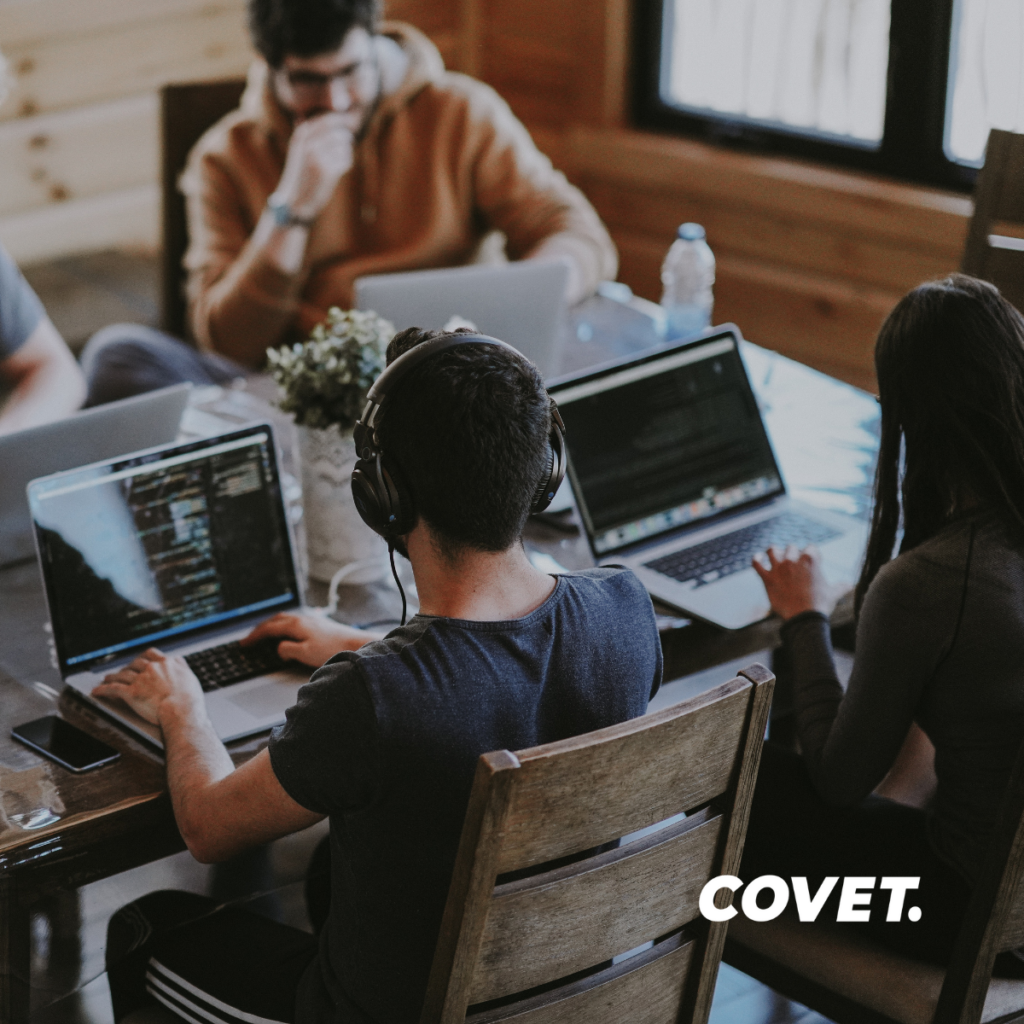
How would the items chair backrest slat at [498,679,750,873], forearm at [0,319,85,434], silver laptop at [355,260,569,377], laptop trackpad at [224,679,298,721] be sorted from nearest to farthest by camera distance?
chair backrest slat at [498,679,750,873] < laptop trackpad at [224,679,298,721] < silver laptop at [355,260,569,377] < forearm at [0,319,85,434]

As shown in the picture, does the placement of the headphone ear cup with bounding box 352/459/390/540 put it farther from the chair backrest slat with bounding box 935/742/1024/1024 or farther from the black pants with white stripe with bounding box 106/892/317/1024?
the chair backrest slat with bounding box 935/742/1024/1024

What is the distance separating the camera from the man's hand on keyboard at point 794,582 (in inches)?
66.8

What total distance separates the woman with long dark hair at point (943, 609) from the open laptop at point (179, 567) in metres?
0.63

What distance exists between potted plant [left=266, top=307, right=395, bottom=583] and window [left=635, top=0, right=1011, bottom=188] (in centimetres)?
214

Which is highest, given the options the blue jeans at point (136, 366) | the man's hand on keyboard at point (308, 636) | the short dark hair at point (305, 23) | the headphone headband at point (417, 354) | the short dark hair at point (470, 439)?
the short dark hair at point (305, 23)

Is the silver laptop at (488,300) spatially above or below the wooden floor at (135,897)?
above

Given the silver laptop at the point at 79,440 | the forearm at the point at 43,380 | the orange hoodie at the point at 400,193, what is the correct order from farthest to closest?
the orange hoodie at the point at 400,193 < the forearm at the point at 43,380 < the silver laptop at the point at 79,440

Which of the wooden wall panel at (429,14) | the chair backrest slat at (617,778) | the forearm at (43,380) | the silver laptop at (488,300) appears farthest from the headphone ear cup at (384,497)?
the wooden wall panel at (429,14)

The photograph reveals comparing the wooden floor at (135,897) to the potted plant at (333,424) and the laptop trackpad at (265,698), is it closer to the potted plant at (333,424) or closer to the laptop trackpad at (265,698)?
the laptop trackpad at (265,698)

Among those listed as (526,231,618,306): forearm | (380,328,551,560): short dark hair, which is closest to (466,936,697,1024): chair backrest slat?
(380,328,551,560): short dark hair

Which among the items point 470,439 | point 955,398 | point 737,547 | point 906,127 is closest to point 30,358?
point 737,547

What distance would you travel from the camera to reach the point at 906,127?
137 inches

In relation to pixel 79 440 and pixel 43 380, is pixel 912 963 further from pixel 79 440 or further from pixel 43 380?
pixel 43 380

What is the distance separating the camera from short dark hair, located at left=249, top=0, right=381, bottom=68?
102 inches
